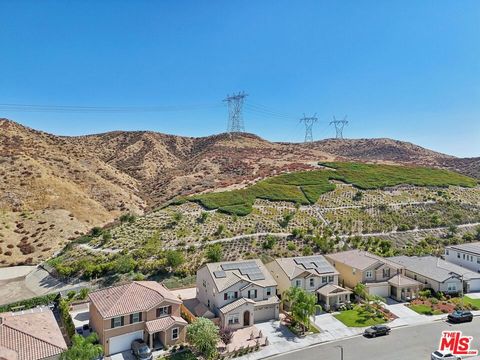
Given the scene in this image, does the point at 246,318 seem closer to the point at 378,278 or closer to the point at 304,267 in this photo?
the point at 304,267

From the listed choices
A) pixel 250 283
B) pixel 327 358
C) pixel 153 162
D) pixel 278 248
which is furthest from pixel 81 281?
pixel 153 162

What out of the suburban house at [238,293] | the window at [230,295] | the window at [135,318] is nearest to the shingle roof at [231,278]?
the suburban house at [238,293]

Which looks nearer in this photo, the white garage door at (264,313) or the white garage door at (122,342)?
the white garage door at (122,342)

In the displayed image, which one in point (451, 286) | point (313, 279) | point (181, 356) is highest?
point (313, 279)

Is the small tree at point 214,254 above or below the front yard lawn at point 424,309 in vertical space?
above

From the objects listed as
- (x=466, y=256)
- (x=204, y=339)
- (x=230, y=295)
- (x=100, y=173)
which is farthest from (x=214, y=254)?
(x=100, y=173)

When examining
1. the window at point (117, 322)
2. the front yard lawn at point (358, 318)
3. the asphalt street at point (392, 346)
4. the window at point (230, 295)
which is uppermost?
the window at point (230, 295)

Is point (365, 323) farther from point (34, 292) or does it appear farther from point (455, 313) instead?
point (34, 292)

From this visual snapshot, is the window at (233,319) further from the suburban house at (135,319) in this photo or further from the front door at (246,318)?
the suburban house at (135,319)
